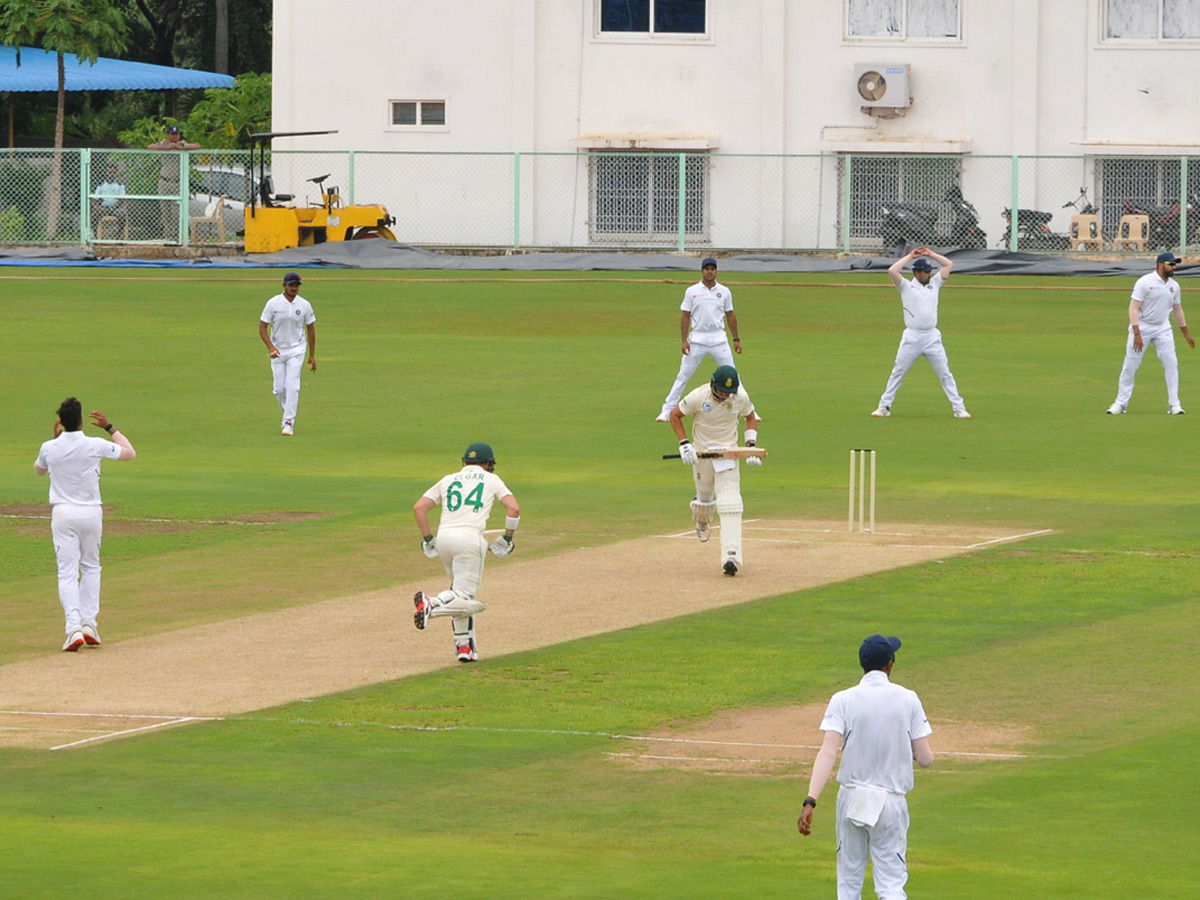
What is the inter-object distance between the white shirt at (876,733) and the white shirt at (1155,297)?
1975 centimetres

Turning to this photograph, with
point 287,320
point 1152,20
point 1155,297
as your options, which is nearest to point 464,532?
point 287,320

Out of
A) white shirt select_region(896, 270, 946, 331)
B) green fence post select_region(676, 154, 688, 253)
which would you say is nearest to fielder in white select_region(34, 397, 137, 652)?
white shirt select_region(896, 270, 946, 331)

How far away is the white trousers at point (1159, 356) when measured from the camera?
1114 inches

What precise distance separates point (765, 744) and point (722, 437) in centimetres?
555

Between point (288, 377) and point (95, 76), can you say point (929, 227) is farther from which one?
point (95, 76)

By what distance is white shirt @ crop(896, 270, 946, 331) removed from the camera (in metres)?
27.8

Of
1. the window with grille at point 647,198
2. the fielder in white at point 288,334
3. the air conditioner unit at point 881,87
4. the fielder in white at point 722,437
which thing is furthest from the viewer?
the window with grille at point 647,198

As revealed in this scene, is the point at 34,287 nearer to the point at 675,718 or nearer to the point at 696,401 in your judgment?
the point at 696,401

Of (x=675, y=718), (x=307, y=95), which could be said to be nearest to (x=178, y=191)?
(x=307, y=95)

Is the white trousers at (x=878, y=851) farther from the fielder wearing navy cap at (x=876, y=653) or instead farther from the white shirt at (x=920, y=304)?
the white shirt at (x=920, y=304)

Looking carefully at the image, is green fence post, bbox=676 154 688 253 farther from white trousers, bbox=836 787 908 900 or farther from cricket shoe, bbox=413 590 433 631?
white trousers, bbox=836 787 908 900

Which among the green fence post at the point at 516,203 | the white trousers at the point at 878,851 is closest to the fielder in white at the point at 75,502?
the white trousers at the point at 878,851

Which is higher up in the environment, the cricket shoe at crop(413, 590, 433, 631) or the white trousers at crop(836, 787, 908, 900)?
the cricket shoe at crop(413, 590, 433, 631)

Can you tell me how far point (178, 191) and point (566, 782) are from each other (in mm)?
41743
